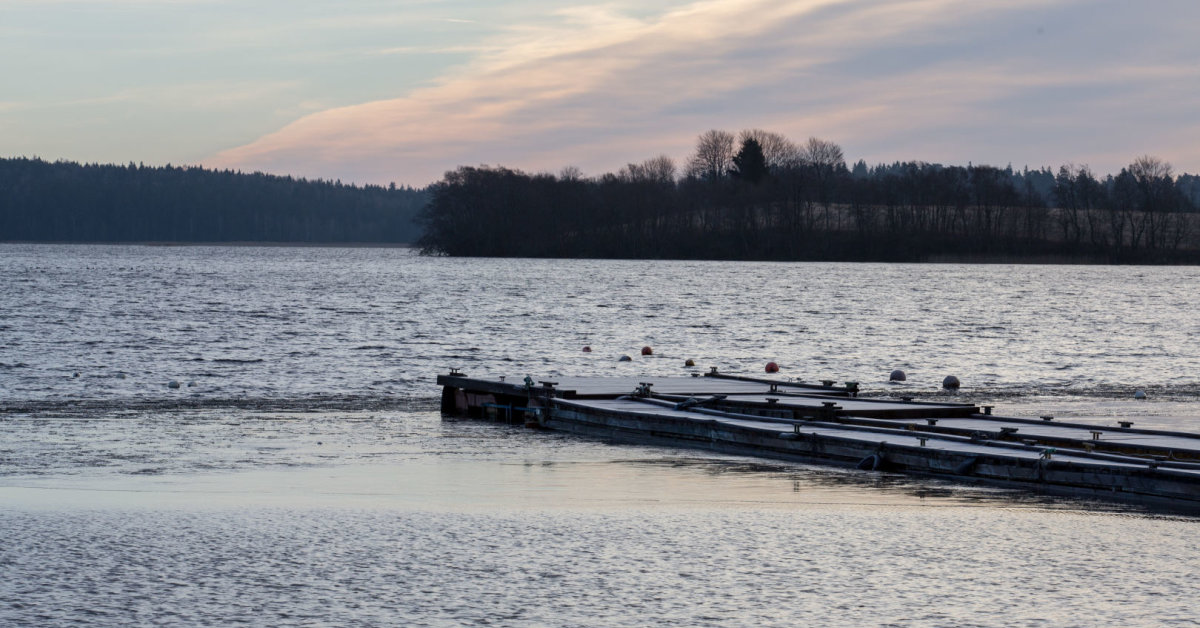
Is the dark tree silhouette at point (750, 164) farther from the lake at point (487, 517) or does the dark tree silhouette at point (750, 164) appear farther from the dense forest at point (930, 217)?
the lake at point (487, 517)

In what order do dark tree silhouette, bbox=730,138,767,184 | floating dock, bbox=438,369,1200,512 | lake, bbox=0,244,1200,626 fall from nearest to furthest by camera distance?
lake, bbox=0,244,1200,626 < floating dock, bbox=438,369,1200,512 < dark tree silhouette, bbox=730,138,767,184

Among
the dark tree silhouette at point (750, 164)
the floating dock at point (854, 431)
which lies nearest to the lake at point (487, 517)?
the floating dock at point (854, 431)

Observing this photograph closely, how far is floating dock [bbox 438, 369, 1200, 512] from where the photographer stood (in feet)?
56.1

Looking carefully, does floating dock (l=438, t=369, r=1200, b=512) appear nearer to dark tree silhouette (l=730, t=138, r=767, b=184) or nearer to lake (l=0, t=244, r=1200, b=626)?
lake (l=0, t=244, r=1200, b=626)

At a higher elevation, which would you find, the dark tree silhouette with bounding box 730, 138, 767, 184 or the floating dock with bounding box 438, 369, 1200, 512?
the dark tree silhouette with bounding box 730, 138, 767, 184

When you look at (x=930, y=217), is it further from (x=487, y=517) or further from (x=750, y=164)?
(x=487, y=517)

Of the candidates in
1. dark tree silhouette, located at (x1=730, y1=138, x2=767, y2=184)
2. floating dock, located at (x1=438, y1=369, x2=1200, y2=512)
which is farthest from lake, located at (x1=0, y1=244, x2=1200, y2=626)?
dark tree silhouette, located at (x1=730, y1=138, x2=767, y2=184)

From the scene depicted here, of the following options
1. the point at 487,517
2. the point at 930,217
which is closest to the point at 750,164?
the point at 930,217

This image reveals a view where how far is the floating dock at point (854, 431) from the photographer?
17109 mm

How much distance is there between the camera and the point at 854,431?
845 inches

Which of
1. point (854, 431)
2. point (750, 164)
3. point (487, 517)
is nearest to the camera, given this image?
point (487, 517)

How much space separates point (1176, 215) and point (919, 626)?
7873 inches

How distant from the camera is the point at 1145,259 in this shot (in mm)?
190125

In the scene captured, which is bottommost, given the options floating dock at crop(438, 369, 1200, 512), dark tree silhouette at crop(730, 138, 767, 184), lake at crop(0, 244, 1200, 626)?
lake at crop(0, 244, 1200, 626)
